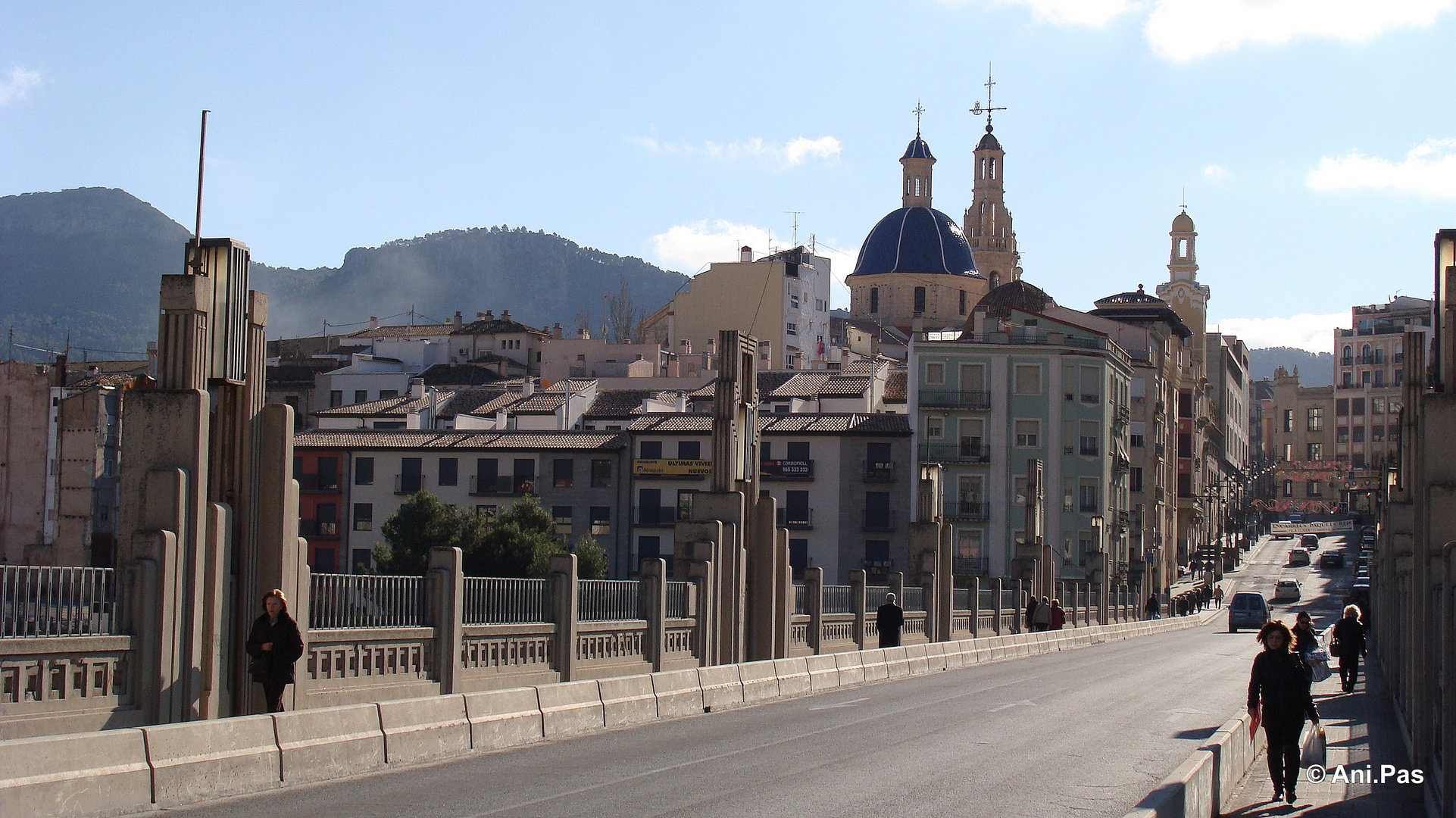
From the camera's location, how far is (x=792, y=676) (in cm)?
2403

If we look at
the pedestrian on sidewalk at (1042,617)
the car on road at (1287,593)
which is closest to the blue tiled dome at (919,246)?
the car on road at (1287,593)

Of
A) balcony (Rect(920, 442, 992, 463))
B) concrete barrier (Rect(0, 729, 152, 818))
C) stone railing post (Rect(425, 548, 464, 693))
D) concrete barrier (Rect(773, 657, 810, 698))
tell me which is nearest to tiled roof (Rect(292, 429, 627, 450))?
balcony (Rect(920, 442, 992, 463))

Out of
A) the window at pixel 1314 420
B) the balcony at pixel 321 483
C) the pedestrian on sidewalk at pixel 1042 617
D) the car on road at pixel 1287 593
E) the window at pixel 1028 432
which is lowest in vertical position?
the car on road at pixel 1287 593

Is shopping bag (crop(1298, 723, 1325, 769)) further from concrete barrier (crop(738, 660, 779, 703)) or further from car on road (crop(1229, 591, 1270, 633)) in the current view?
car on road (crop(1229, 591, 1270, 633))

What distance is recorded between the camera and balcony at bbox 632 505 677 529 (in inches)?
2852

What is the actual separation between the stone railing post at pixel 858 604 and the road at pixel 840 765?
6939 mm

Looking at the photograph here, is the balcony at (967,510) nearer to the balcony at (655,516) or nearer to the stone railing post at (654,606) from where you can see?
the balcony at (655,516)

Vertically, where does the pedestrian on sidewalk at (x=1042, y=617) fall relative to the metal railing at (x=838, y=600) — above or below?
below

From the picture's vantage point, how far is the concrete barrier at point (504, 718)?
15.3 meters

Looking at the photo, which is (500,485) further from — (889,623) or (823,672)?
(823,672)

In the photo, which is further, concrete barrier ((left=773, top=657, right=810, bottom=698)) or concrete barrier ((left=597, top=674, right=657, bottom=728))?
concrete barrier ((left=773, top=657, right=810, bottom=698))

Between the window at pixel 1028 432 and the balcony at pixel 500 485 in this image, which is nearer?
the balcony at pixel 500 485

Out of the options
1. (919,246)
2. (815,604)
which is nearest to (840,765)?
(815,604)

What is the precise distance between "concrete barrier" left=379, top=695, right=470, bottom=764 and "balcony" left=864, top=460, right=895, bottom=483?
5852 centimetres
